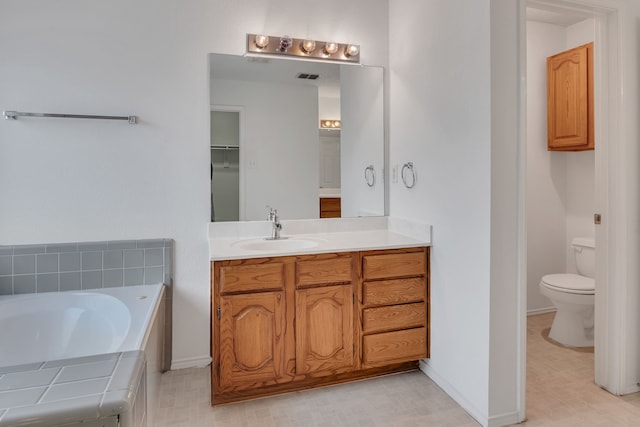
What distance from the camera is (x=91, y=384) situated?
955 millimetres

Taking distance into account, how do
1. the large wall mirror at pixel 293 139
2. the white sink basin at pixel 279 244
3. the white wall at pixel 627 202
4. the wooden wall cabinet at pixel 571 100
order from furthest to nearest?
the wooden wall cabinet at pixel 571 100 → the large wall mirror at pixel 293 139 → the white sink basin at pixel 279 244 → the white wall at pixel 627 202

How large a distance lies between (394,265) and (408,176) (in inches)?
25.2

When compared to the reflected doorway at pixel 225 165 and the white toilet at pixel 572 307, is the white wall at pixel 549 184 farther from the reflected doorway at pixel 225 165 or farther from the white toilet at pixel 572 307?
the reflected doorway at pixel 225 165

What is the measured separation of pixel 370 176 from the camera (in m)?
2.88

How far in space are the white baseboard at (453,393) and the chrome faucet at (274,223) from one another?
122 cm

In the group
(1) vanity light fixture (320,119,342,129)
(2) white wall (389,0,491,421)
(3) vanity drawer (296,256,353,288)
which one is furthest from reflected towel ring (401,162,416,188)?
(3) vanity drawer (296,256,353,288)

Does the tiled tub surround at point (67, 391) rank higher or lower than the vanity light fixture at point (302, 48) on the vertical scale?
lower

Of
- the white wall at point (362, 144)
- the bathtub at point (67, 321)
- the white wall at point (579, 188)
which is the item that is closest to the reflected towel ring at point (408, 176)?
the white wall at point (362, 144)

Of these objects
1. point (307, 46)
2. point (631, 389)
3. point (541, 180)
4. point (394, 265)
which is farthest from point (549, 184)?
point (307, 46)

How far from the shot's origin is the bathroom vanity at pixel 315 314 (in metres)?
2.04

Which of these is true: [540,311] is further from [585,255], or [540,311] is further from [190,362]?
[190,362]

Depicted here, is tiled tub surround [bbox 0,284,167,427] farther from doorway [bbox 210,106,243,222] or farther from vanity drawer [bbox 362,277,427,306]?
doorway [bbox 210,106,243,222]

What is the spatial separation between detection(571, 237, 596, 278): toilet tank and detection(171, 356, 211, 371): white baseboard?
2922mm

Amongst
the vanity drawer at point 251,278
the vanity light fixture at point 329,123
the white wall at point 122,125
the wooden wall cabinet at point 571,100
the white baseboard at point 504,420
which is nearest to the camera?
the white baseboard at point 504,420
